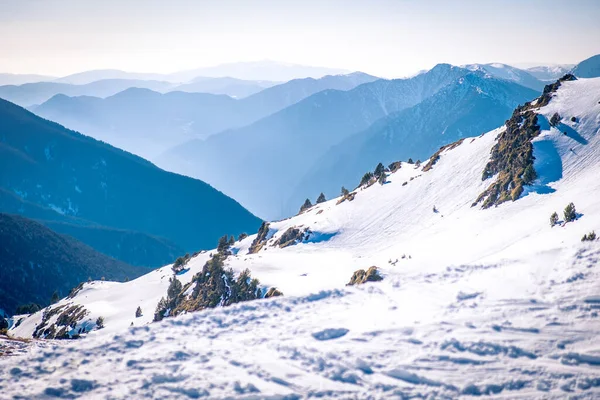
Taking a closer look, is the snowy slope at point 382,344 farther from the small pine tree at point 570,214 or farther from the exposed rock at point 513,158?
the exposed rock at point 513,158

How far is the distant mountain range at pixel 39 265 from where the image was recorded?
155 meters

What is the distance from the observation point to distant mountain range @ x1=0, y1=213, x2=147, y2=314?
155163 millimetres

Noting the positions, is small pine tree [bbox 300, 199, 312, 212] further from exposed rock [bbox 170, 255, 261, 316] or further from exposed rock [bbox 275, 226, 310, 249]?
exposed rock [bbox 170, 255, 261, 316]

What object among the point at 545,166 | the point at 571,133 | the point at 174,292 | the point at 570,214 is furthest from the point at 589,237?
the point at 174,292

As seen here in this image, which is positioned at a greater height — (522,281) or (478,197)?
(478,197)

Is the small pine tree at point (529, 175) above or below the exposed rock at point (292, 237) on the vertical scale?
above

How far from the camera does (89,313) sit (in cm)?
5950

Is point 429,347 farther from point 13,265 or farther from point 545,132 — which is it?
point 13,265

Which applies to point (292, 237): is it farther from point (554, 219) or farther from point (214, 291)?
point (554, 219)

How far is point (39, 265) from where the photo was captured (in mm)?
166000

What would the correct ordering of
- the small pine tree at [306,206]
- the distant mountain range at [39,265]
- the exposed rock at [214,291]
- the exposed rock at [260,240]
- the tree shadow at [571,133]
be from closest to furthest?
the exposed rock at [214,291] < the tree shadow at [571,133] < the exposed rock at [260,240] < the small pine tree at [306,206] < the distant mountain range at [39,265]

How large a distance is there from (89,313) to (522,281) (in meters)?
56.1

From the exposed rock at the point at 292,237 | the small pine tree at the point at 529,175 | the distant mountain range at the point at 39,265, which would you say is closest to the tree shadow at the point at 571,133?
the small pine tree at the point at 529,175

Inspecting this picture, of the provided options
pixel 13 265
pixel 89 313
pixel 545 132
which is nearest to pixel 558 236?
pixel 545 132
